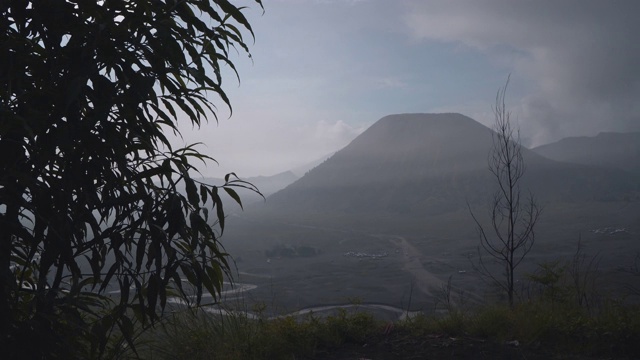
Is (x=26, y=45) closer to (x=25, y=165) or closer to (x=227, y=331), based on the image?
(x=25, y=165)

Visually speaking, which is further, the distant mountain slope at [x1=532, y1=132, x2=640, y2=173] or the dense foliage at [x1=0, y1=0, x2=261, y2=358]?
the distant mountain slope at [x1=532, y1=132, x2=640, y2=173]

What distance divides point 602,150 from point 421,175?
88.0 meters

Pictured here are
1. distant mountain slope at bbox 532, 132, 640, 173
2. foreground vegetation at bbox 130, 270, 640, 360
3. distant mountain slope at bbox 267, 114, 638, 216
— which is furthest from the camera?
distant mountain slope at bbox 532, 132, 640, 173

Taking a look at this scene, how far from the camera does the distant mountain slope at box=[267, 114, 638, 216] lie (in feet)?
350

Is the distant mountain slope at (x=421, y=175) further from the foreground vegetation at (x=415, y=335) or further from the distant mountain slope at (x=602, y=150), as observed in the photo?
the foreground vegetation at (x=415, y=335)

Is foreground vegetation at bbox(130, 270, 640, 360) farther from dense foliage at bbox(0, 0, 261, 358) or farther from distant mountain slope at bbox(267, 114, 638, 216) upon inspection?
distant mountain slope at bbox(267, 114, 638, 216)

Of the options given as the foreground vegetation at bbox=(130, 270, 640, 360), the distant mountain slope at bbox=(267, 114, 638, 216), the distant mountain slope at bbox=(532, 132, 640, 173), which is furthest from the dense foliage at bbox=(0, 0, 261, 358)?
the distant mountain slope at bbox=(532, 132, 640, 173)

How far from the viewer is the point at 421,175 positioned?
423ft

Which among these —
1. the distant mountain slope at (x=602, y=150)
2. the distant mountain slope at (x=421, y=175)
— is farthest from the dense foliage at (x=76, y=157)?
the distant mountain slope at (x=602, y=150)

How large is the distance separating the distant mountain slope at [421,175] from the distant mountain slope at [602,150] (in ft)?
113

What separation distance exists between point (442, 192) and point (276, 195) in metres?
51.9

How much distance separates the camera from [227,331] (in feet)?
13.6

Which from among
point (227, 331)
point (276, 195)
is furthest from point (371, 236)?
point (227, 331)

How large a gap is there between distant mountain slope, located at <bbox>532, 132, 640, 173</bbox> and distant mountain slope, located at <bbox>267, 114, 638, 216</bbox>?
3443 cm
